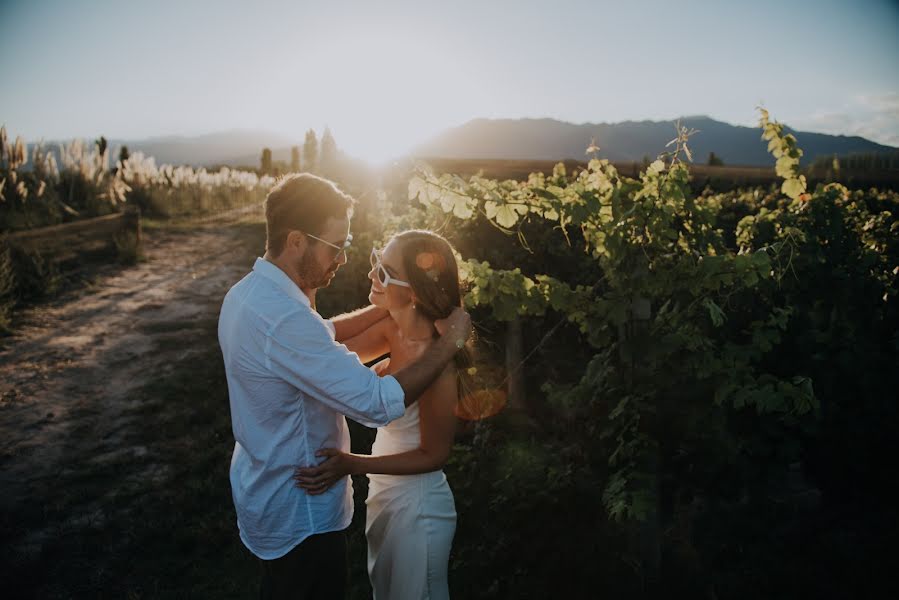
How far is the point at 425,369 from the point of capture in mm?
2168

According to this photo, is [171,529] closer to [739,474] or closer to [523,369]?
[523,369]

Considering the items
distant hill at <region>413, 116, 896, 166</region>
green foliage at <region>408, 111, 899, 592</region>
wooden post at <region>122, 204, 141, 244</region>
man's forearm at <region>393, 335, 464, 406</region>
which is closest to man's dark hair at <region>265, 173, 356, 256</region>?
man's forearm at <region>393, 335, 464, 406</region>

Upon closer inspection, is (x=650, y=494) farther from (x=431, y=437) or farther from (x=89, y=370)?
(x=89, y=370)

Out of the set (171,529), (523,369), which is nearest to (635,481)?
(523,369)

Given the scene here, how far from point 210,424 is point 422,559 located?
4.75m

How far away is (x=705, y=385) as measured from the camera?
2984mm

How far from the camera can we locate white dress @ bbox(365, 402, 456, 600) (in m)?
2.43

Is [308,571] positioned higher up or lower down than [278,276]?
lower down

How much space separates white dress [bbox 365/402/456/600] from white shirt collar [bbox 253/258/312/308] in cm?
74

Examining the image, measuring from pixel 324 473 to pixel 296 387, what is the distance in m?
0.36

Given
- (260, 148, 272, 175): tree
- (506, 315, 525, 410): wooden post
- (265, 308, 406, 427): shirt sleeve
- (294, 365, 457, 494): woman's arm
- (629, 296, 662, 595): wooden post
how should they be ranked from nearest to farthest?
(265, 308, 406, 427): shirt sleeve < (294, 365, 457, 494): woman's arm < (629, 296, 662, 595): wooden post < (506, 315, 525, 410): wooden post < (260, 148, 272, 175): tree

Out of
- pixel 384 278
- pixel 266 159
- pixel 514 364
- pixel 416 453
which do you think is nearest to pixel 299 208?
pixel 384 278

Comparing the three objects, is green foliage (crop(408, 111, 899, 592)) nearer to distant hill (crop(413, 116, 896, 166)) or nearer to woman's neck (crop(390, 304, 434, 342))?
woman's neck (crop(390, 304, 434, 342))

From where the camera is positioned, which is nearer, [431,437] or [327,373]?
[327,373]
